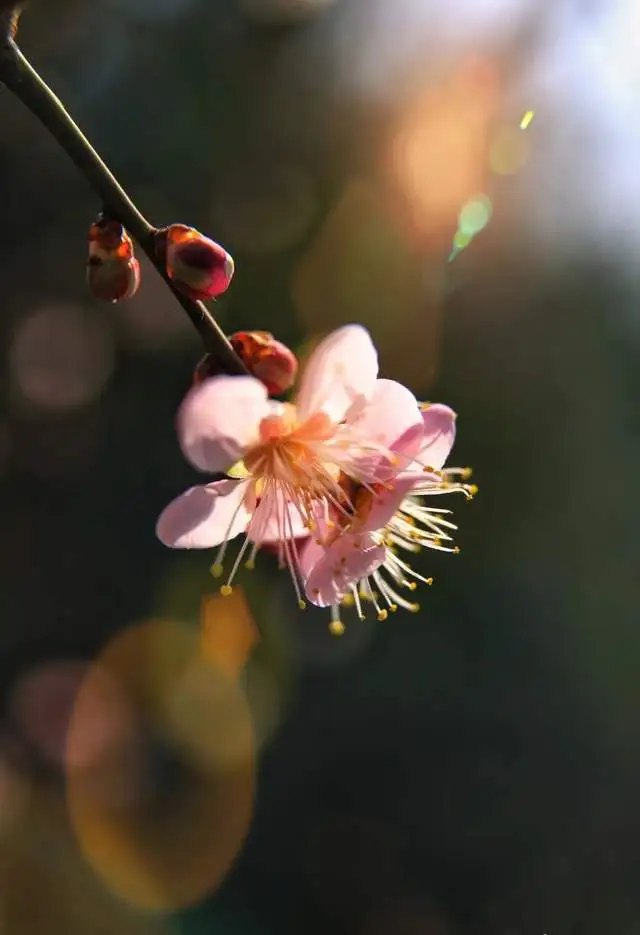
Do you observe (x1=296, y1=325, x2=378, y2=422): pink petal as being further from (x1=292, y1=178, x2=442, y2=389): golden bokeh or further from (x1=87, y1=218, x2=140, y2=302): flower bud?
(x1=292, y1=178, x2=442, y2=389): golden bokeh

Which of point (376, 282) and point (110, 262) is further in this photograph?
point (376, 282)

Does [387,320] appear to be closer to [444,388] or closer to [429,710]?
[444,388]

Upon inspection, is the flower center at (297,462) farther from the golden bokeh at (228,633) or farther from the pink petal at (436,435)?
the golden bokeh at (228,633)

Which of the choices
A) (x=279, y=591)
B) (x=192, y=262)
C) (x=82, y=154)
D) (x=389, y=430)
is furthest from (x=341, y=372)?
(x=279, y=591)

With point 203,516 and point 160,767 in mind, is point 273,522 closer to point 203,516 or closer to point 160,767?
point 203,516

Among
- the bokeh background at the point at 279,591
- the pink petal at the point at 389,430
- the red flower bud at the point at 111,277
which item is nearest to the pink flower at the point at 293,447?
the pink petal at the point at 389,430

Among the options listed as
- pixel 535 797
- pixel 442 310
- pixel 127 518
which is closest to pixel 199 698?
pixel 127 518

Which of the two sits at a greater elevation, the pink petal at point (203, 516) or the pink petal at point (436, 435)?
the pink petal at point (203, 516)
